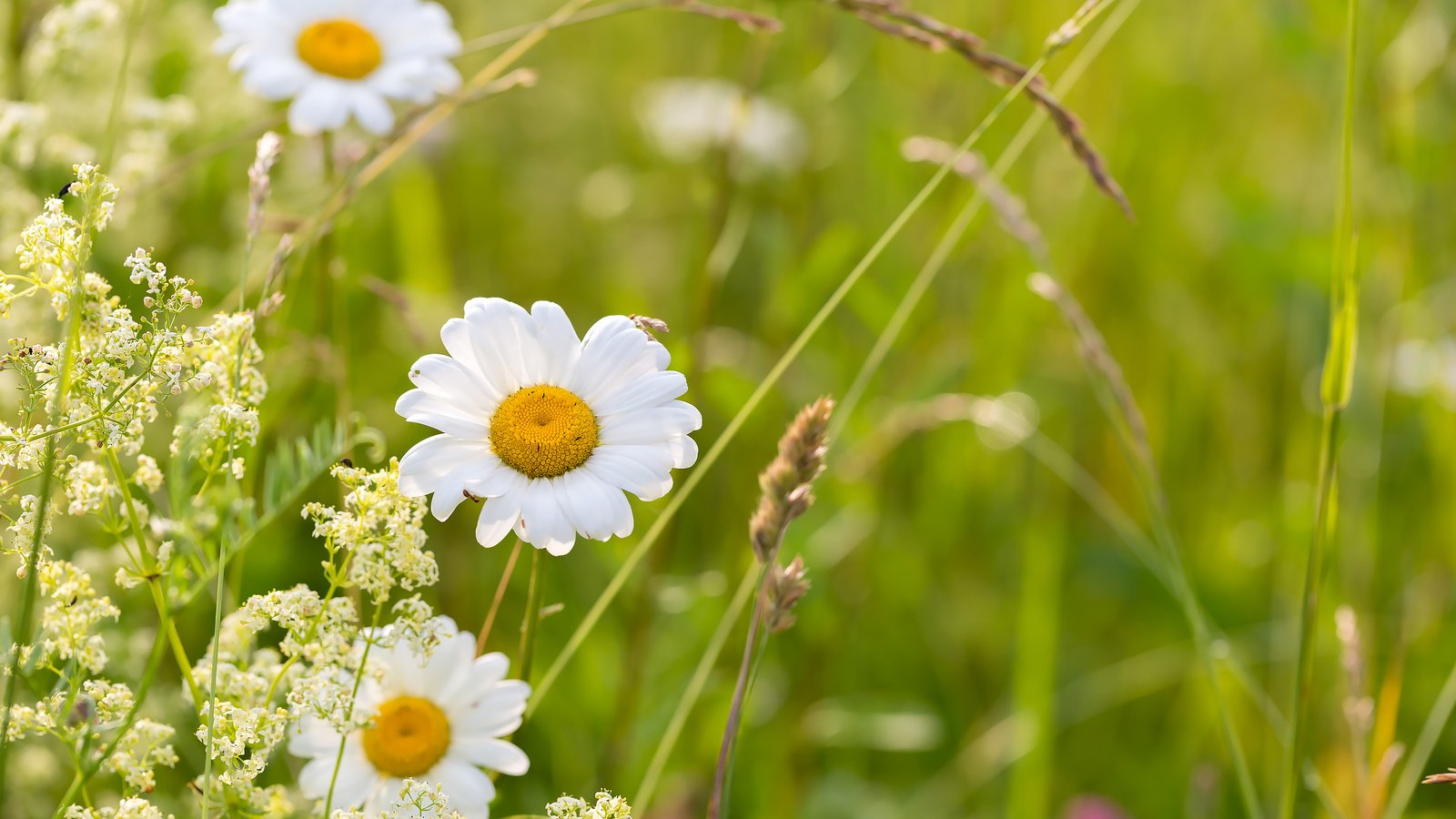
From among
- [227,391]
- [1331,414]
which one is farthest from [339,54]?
[1331,414]

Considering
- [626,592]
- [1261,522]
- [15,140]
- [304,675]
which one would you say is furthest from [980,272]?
[304,675]

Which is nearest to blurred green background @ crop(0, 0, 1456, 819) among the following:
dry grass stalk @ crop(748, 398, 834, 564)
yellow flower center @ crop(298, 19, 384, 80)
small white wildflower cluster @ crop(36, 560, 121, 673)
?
yellow flower center @ crop(298, 19, 384, 80)

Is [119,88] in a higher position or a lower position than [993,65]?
higher

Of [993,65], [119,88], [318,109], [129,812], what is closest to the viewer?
[129,812]

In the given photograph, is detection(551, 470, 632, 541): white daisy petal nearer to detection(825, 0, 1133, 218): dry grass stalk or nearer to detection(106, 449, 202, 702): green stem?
detection(106, 449, 202, 702): green stem

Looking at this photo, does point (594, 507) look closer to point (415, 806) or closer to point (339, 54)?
point (415, 806)

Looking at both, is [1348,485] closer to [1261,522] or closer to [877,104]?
[1261,522]
